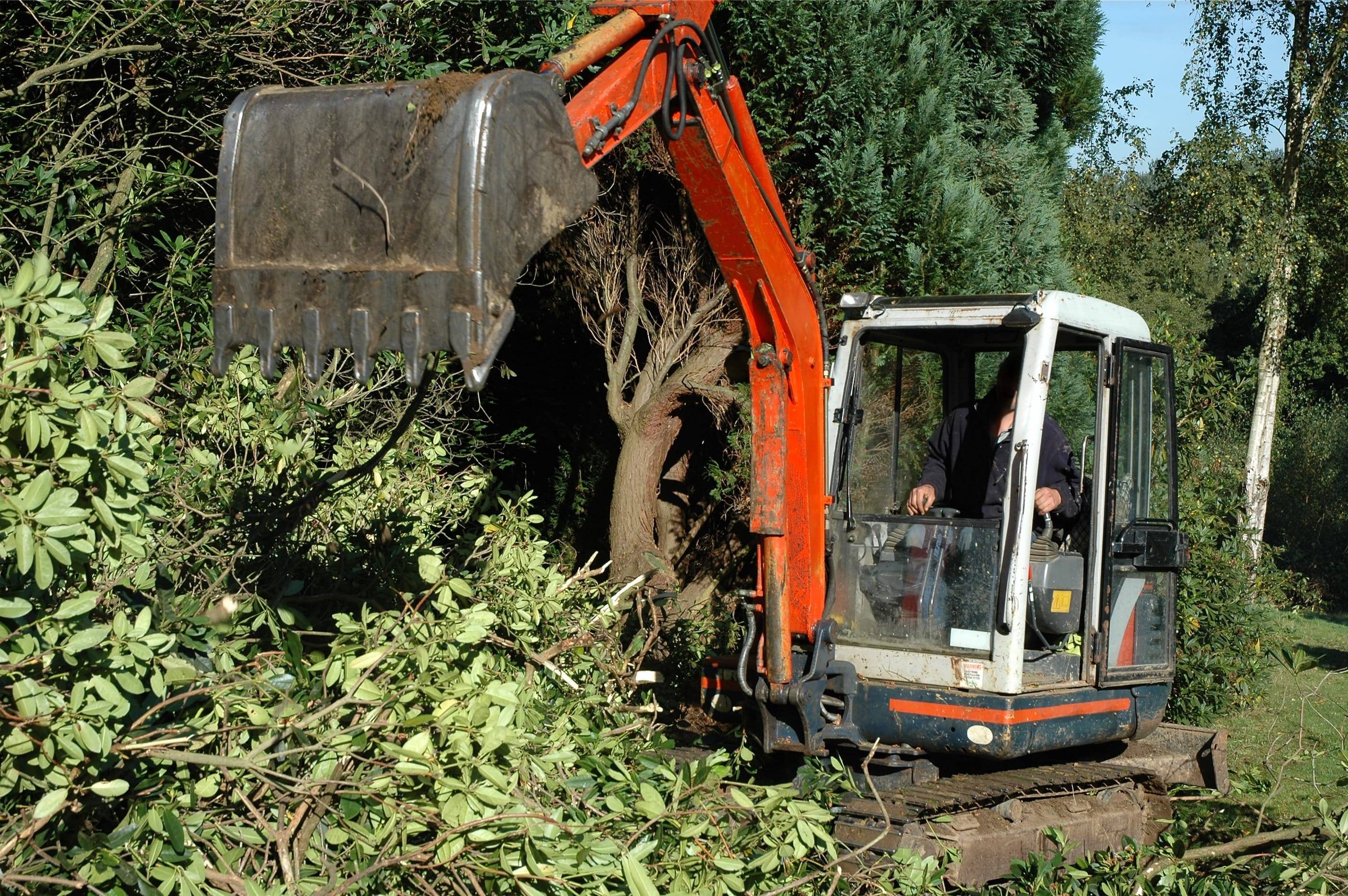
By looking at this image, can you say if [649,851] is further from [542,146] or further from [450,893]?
[542,146]

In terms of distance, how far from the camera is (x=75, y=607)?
2.96 meters

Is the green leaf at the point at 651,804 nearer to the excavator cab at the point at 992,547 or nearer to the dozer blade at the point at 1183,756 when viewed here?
the excavator cab at the point at 992,547

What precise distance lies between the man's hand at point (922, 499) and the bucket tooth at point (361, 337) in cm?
329

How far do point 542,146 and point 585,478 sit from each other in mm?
8393

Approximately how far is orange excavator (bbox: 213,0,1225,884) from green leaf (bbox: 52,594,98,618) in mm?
838

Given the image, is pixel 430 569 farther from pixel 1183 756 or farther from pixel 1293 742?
pixel 1293 742

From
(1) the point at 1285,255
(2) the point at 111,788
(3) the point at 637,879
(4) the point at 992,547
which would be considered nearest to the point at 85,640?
(2) the point at 111,788

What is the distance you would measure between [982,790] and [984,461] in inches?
63.7

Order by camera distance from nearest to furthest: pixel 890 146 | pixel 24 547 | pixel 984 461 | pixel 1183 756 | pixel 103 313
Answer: pixel 24 547, pixel 103 313, pixel 984 461, pixel 1183 756, pixel 890 146

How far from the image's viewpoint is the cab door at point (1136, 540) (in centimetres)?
583

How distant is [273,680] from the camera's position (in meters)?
3.73

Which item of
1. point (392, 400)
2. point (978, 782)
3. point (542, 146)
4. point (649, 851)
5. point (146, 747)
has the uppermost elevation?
point (542, 146)

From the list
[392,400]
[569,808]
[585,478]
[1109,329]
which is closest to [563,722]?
[569,808]

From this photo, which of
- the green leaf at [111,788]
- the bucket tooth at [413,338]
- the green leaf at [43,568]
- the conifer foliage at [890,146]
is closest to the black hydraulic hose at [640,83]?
the bucket tooth at [413,338]
